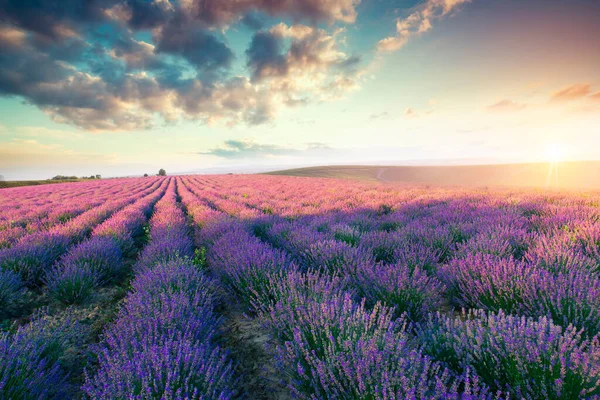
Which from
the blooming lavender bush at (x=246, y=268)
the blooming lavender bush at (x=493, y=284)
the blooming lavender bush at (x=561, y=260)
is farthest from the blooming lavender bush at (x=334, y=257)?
the blooming lavender bush at (x=561, y=260)

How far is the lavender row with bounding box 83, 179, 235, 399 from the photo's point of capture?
1.31m

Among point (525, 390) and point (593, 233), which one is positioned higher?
point (593, 233)

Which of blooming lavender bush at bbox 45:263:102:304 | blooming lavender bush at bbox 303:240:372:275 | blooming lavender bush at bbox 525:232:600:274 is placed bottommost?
blooming lavender bush at bbox 45:263:102:304

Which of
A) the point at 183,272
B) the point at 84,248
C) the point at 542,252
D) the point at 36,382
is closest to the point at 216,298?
the point at 183,272

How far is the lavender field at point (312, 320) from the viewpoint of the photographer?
1.34 m

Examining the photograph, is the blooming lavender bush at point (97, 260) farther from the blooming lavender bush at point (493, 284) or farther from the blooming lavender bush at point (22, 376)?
the blooming lavender bush at point (493, 284)

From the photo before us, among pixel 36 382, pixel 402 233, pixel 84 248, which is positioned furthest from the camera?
pixel 402 233

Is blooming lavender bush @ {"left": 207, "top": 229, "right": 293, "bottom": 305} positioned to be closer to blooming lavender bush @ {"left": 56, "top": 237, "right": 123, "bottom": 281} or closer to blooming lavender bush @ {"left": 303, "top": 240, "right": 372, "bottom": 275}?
blooming lavender bush @ {"left": 303, "top": 240, "right": 372, "bottom": 275}

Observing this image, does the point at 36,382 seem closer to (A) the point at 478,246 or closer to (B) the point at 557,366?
(B) the point at 557,366

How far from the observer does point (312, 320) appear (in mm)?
1786

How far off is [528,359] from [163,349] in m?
2.05

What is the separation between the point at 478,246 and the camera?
3.27 metres

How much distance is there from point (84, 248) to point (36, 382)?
2.78 m

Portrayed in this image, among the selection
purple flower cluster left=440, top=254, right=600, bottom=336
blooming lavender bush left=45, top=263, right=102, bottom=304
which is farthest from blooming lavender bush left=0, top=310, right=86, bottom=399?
purple flower cluster left=440, top=254, right=600, bottom=336
